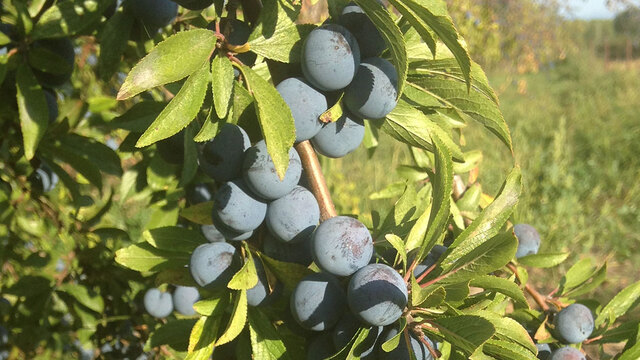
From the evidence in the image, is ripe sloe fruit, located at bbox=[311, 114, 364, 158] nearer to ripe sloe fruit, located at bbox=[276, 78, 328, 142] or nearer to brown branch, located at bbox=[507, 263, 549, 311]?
ripe sloe fruit, located at bbox=[276, 78, 328, 142]

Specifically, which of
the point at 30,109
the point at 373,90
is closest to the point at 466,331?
the point at 373,90

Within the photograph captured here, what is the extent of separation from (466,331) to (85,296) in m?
0.96

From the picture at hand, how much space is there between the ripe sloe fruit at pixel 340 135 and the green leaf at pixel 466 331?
0.72 feet

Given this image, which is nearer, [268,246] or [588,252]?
[268,246]

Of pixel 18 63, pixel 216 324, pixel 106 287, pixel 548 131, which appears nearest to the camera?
pixel 216 324

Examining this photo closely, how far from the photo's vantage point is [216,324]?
0.63 meters

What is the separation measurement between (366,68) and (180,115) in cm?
20

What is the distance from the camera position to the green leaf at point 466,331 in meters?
0.48

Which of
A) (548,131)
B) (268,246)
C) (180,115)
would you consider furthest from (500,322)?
(548,131)

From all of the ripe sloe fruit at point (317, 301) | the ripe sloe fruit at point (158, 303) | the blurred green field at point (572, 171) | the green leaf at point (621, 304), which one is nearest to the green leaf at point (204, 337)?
the ripe sloe fruit at point (317, 301)

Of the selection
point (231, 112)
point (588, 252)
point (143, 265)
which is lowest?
point (588, 252)

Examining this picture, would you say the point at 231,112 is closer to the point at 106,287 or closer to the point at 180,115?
the point at 180,115

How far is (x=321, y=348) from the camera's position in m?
0.60

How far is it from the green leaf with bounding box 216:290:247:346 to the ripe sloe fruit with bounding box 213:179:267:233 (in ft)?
0.28
